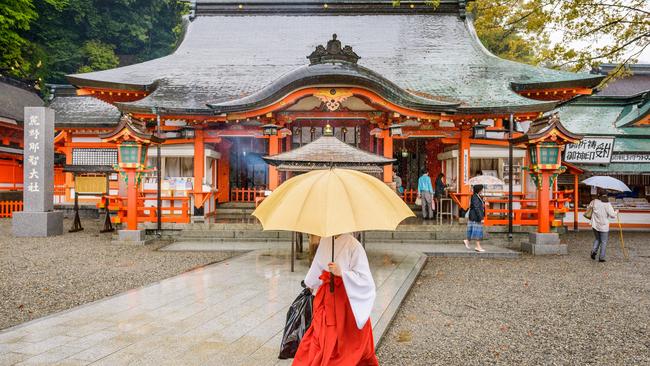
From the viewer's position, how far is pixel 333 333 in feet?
9.62

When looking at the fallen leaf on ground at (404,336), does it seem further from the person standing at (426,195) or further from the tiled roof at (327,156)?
the person standing at (426,195)

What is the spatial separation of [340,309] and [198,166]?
11.0 meters

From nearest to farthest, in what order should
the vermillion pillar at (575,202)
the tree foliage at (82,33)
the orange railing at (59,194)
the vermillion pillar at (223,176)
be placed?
the vermillion pillar at (575,202) < the vermillion pillar at (223,176) < the orange railing at (59,194) < the tree foliage at (82,33)

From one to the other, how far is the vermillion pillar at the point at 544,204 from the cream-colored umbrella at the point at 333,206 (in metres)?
8.55

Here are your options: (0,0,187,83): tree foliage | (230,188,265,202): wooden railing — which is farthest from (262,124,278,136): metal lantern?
(0,0,187,83): tree foliage

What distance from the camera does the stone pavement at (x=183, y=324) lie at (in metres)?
3.79

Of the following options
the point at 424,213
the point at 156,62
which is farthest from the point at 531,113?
the point at 156,62

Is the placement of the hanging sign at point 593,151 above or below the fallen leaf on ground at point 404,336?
above

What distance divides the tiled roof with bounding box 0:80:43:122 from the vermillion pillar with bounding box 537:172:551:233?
21.8 m

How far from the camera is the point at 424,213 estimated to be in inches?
533

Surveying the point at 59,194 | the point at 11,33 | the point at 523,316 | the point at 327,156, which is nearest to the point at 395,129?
the point at 327,156

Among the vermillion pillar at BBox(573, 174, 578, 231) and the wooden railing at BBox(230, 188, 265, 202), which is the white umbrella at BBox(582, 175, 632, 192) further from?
the wooden railing at BBox(230, 188, 265, 202)

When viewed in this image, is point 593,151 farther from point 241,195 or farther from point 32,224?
point 32,224

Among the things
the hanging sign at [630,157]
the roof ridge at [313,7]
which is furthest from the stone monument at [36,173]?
the hanging sign at [630,157]
